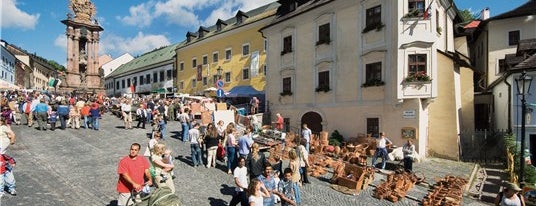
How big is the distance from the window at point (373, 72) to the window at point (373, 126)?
2.19 metres

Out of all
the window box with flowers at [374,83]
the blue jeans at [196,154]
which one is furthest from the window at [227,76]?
the blue jeans at [196,154]

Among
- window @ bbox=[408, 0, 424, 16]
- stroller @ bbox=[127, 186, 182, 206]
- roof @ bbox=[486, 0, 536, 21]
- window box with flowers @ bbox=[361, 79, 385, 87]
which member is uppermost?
roof @ bbox=[486, 0, 536, 21]

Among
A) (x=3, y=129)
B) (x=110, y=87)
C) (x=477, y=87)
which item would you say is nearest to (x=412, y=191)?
(x=3, y=129)

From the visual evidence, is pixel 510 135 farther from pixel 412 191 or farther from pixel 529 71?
pixel 412 191

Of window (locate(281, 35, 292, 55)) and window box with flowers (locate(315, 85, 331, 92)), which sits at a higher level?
window (locate(281, 35, 292, 55))

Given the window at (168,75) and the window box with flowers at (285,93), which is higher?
the window at (168,75)

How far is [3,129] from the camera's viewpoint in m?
9.84

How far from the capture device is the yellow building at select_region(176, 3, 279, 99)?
112ft

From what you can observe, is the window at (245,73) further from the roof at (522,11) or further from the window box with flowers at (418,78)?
the roof at (522,11)

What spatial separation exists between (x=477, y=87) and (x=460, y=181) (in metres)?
18.7

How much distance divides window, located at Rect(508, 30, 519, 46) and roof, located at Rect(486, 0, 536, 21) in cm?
126

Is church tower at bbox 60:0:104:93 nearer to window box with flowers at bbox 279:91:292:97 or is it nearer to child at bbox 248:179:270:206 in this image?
window box with flowers at bbox 279:91:292:97

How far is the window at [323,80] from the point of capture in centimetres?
2175

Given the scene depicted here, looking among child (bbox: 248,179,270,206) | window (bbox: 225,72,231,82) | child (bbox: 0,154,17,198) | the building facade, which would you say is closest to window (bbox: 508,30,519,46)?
window (bbox: 225,72,231,82)
